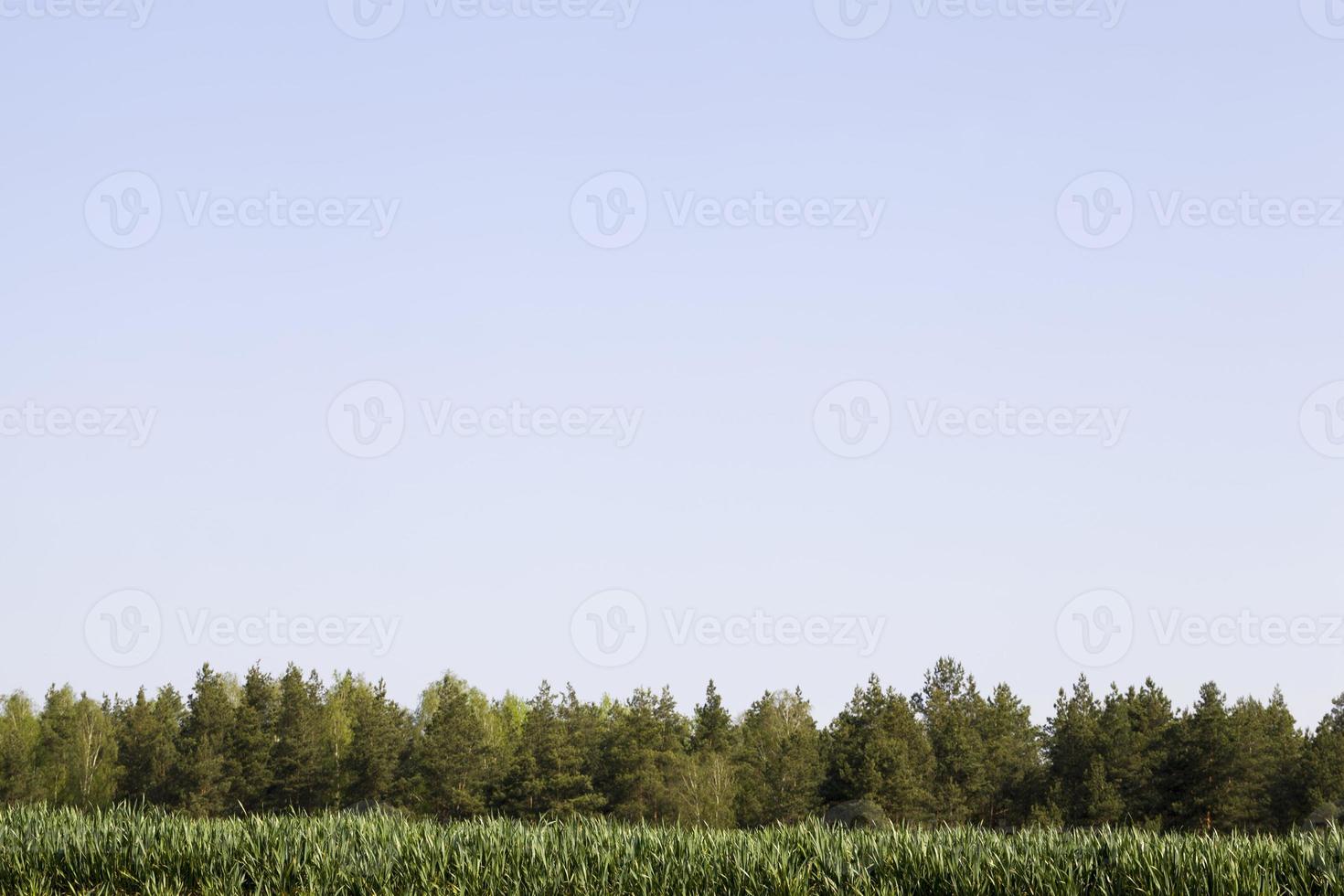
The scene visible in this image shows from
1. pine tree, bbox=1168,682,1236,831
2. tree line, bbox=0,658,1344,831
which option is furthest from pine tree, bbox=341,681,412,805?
pine tree, bbox=1168,682,1236,831

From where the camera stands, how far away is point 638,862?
19375 mm

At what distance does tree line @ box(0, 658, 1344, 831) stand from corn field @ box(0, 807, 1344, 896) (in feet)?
129

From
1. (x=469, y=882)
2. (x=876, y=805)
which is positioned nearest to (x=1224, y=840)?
(x=469, y=882)

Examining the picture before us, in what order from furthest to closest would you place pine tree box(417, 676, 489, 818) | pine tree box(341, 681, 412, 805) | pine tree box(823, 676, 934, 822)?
pine tree box(341, 681, 412, 805) → pine tree box(417, 676, 489, 818) → pine tree box(823, 676, 934, 822)

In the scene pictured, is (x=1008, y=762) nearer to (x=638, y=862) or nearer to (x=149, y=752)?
(x=149, y=752)

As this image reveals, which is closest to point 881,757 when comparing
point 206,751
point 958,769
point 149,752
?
point 958,769

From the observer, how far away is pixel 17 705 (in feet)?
366

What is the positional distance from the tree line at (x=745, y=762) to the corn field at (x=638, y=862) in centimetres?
3934

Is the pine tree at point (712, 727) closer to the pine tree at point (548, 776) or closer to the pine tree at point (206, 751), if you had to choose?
the pine tree at point (548, 776)

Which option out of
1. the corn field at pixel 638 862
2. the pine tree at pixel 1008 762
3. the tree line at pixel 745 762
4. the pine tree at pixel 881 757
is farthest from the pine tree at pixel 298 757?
the corn field at pixel 638 862

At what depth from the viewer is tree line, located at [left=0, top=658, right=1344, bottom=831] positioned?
2371 inches

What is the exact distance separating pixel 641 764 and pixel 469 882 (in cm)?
5015

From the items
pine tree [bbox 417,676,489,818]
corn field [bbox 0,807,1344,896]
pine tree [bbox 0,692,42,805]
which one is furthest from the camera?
pine tree [bbox 0,692,42,805]

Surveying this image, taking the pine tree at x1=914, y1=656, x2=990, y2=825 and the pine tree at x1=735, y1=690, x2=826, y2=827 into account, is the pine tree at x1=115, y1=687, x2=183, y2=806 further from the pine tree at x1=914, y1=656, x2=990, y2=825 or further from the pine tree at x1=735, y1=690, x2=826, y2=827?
the pine tree at x1=914, y1=656, x2=990, y2=825
